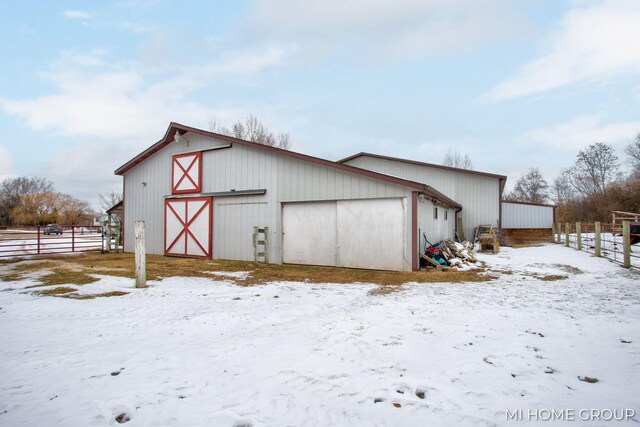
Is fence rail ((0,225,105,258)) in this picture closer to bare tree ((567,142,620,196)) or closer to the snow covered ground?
the snow covered ground

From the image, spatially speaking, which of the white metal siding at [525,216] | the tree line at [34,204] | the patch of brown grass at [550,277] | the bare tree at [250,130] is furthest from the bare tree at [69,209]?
the patch of brown grass at [550,277]

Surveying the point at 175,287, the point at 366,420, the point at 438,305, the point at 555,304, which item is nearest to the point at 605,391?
the point at 366,420

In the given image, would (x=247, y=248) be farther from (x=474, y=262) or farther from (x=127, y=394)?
(x=127, y=394)

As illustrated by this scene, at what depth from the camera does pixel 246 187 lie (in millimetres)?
13180

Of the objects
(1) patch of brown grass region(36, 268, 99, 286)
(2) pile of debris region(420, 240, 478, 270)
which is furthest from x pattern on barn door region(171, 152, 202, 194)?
(2) pile of debris region(420, 240, 478, 270)

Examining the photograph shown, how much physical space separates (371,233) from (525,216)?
57.0 ft

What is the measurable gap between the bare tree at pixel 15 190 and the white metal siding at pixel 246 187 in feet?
222

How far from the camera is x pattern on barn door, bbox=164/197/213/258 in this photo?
46.0ft

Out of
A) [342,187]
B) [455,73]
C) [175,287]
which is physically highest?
[455,73]

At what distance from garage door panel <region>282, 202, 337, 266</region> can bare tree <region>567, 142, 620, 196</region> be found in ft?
136

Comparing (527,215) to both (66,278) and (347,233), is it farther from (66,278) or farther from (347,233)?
(66,278)

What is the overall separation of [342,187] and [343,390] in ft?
28.6

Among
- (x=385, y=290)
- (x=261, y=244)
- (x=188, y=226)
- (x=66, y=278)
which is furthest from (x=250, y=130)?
(x=385, y=290)

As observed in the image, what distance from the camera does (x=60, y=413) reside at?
2.56 m
